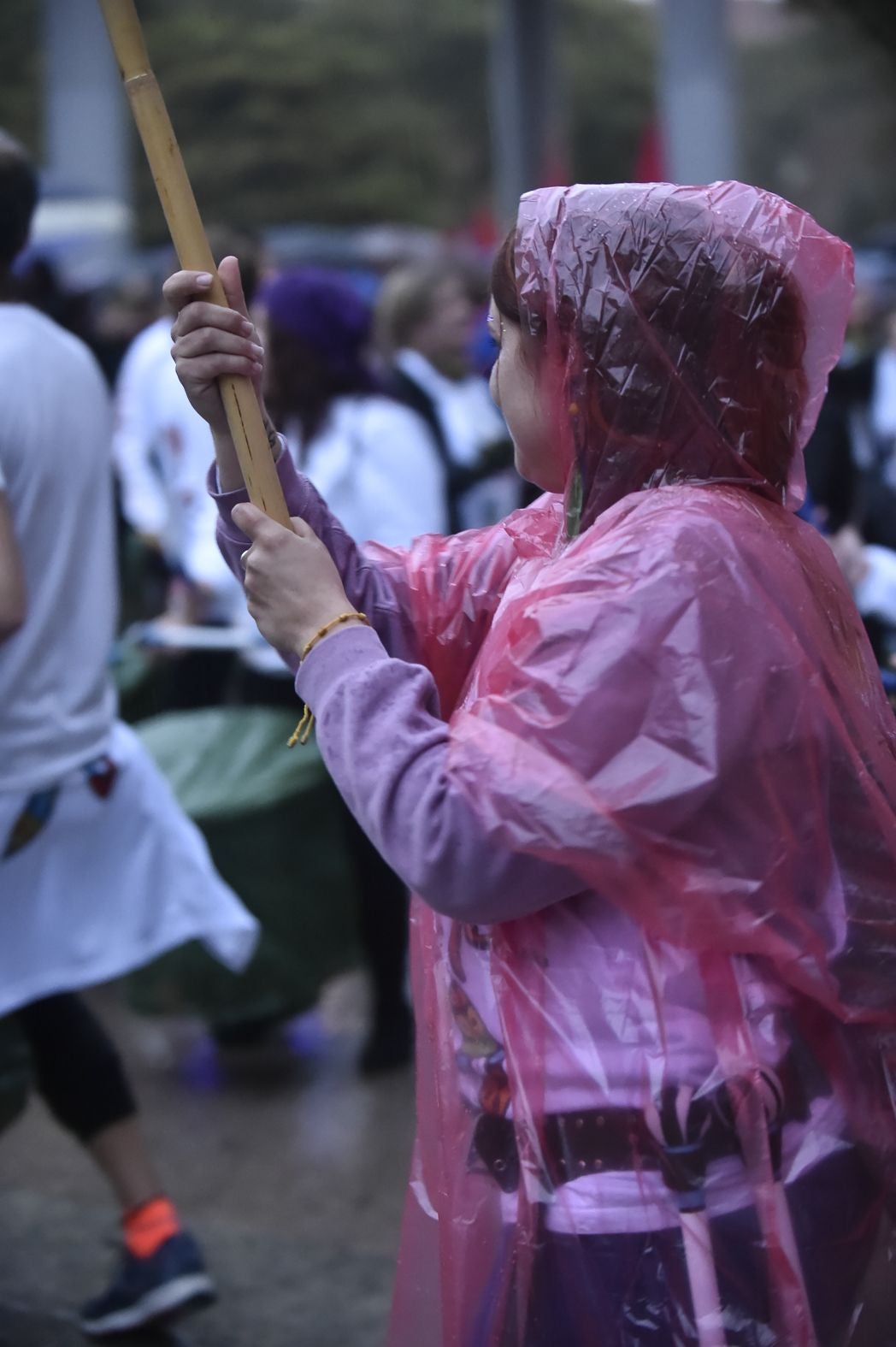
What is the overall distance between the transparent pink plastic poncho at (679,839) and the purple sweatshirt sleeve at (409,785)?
3 centimetres

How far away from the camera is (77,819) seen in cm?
277

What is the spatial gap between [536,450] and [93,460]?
1317 mm

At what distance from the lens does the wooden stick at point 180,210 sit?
153cm

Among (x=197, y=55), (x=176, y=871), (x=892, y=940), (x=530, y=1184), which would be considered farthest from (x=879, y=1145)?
(x=197, y=55)

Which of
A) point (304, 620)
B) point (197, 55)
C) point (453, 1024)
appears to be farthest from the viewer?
point (197, 55)

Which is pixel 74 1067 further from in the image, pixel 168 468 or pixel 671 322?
pixel 168 468

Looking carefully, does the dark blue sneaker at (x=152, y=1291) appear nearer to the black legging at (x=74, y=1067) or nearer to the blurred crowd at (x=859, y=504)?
the black legging at (x=74, y=1067)

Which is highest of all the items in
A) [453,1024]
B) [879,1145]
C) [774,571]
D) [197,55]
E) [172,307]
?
[172,307]

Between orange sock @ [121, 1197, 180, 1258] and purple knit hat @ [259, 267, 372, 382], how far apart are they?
1996mm

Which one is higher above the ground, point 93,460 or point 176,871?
point 93,460

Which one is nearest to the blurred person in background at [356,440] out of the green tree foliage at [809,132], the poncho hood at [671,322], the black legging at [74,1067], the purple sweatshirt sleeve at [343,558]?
the black legging at [74,1067]

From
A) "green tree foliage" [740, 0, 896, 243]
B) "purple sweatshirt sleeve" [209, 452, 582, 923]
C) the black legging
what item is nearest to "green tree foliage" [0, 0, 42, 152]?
"green tree foliage" [740, 0, 896, 243]

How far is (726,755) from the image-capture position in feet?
4.77

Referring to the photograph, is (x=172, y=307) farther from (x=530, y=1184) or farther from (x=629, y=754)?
(x=530, y=1184)
